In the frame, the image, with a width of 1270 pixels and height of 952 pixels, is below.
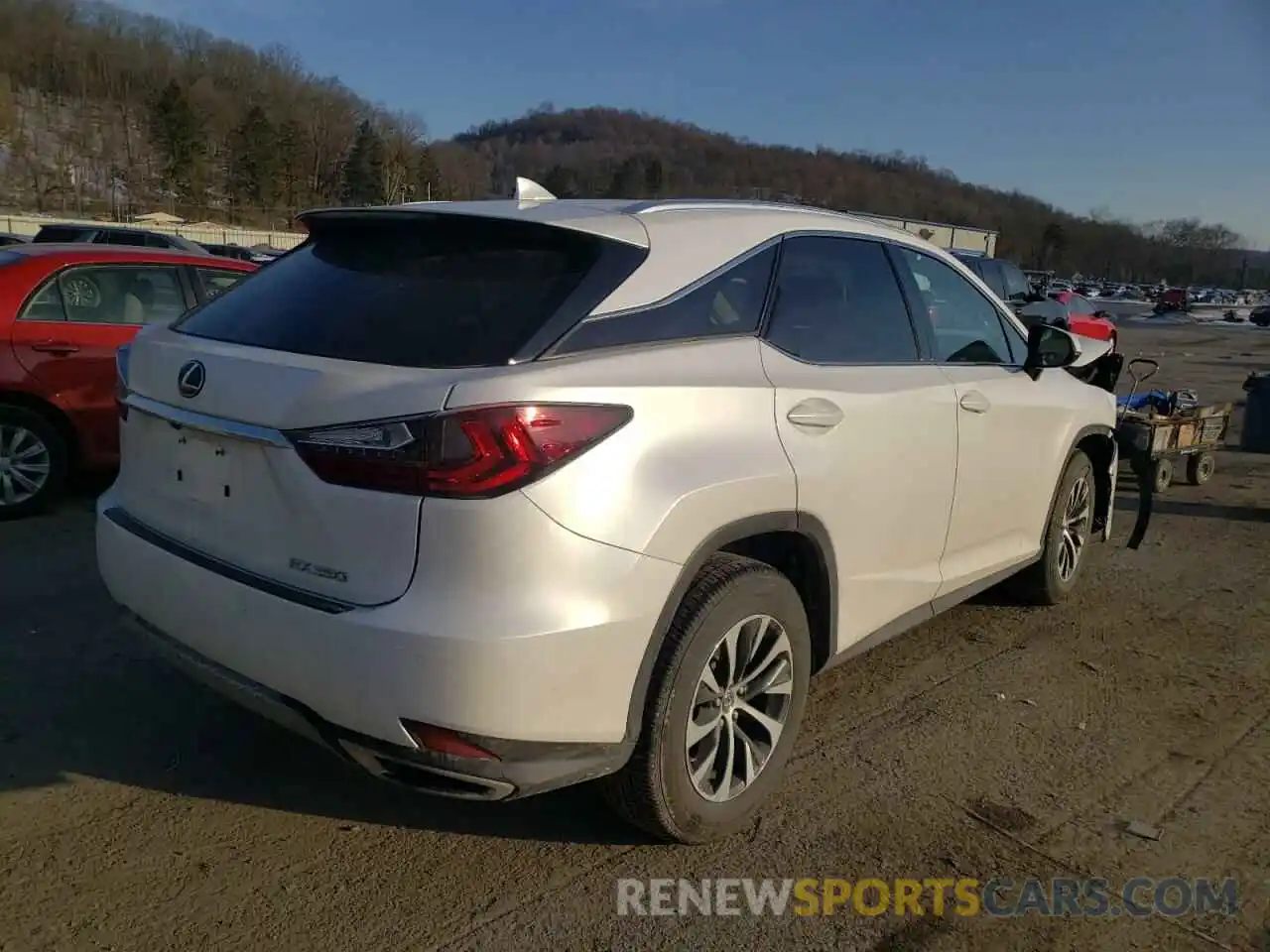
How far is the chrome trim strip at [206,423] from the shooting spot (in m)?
2.51

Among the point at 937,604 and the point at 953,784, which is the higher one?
the point at 937,604

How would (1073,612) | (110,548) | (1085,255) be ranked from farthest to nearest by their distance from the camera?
(1085,255) → (1073,612) → (110,548)

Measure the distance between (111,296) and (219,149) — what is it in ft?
357

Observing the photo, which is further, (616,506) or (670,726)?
(670,726)

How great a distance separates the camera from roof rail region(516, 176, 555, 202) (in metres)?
3.39

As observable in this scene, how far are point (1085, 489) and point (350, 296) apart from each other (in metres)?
4.06

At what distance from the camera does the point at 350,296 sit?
284cm

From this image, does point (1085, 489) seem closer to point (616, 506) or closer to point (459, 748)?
point (616, 506)

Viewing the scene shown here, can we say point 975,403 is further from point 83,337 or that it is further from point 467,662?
point 83,337

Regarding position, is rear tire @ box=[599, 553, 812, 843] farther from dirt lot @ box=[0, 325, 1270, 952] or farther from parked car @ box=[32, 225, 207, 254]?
parked car @ box=[32, 225, 207, 254]

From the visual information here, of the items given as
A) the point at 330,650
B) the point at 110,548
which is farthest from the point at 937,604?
the point at 110,548

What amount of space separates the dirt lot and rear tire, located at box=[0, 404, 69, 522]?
4.32 feet

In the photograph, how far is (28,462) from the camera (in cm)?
584

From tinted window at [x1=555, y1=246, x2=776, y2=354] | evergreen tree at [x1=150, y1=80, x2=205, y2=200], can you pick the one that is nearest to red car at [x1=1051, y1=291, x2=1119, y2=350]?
tinted window at [x1=555, y1=246, x2=776, y2=354]
